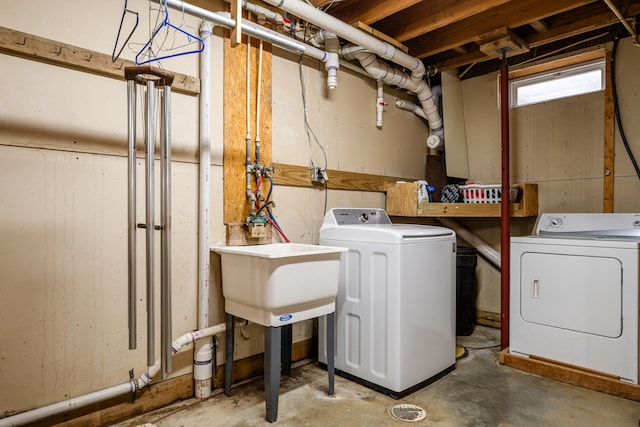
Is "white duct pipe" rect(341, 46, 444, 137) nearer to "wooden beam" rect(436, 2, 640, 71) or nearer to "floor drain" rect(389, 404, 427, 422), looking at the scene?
"wooden beam" rect(436, 2, 640, 71)

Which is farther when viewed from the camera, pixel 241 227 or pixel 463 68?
pixel 463 68

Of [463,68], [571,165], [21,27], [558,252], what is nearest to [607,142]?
[571,165]

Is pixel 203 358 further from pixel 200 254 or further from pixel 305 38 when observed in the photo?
pixel 305 38

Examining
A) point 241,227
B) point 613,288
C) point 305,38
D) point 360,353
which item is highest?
point 305,38

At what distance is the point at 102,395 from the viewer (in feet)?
5.70

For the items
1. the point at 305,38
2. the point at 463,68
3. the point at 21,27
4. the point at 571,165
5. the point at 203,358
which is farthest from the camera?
the point at 463,68

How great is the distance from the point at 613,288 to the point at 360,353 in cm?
149

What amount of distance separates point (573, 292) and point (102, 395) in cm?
262

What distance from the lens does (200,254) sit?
210 centimetres

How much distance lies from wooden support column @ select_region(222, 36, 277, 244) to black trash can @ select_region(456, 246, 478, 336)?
5.75 feet

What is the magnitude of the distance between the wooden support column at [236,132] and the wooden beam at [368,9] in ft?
2.27

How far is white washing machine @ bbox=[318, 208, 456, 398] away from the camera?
207 centimetres

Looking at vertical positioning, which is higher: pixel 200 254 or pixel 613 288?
pixel 200 254

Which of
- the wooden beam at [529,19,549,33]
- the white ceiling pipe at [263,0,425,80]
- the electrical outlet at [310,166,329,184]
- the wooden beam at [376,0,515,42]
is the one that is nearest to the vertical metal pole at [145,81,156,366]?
the white ceiling pipe at [263,0,425,80]
